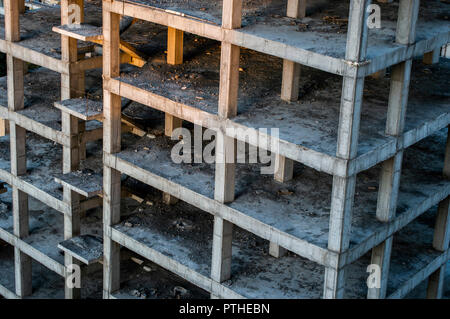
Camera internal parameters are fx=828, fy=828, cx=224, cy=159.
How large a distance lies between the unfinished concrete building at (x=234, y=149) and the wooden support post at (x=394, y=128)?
4cm

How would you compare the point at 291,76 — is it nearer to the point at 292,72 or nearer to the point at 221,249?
the point at 292,72

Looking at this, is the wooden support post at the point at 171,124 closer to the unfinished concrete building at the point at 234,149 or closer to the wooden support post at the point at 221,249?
the unfinished concrete building at the point at 234,149

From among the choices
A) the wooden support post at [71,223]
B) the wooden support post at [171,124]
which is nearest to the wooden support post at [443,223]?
the wooden support post at [171,124]

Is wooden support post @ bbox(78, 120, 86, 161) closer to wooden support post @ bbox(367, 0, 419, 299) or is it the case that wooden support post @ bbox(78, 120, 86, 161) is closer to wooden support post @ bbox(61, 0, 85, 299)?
wooden support post @ bbox(61, 0, 85, 299)

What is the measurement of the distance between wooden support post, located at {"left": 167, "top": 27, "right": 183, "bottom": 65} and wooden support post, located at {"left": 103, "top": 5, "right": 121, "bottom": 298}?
2.29 meters

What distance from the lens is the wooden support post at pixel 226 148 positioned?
79.2ft

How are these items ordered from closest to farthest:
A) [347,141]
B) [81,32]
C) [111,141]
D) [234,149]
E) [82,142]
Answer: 1. [347,141]
2. [234,149]
3. [81,32]
4. [111,141]
5. [82,142]

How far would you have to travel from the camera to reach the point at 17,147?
3284cm

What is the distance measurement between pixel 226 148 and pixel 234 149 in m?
0.31

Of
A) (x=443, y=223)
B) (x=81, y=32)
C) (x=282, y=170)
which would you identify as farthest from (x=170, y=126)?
(x=443, y=223)

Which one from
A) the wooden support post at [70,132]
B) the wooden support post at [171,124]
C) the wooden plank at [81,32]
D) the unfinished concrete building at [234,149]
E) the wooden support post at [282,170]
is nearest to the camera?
the unfinished concrete building at [234,149]

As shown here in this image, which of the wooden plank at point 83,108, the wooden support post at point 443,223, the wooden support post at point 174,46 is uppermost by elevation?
the wooden support post at point 174,46
